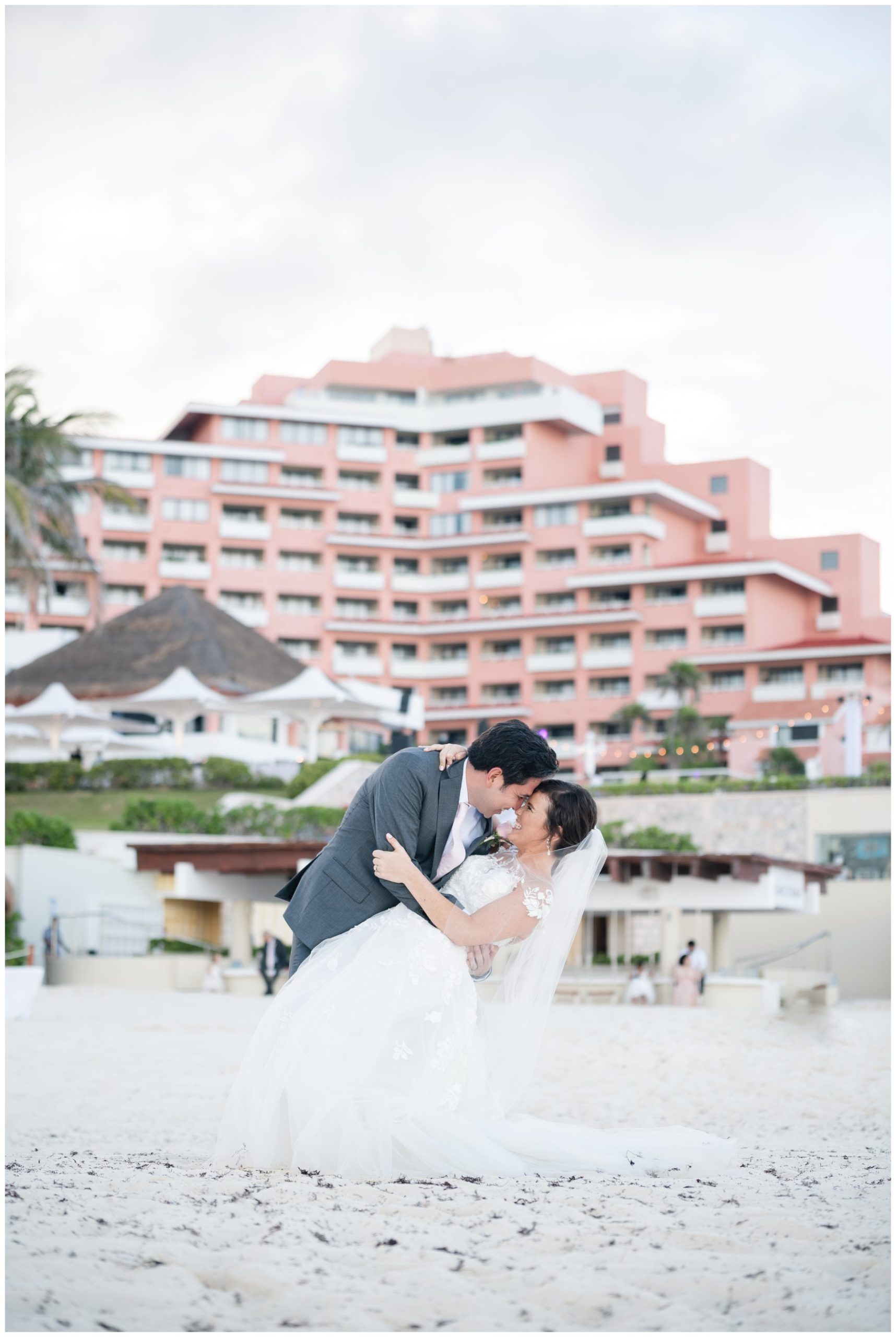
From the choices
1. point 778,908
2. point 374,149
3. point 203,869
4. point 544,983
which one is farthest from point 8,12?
point 778,908

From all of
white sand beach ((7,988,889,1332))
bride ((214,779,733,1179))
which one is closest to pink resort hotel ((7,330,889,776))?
bride ((214,779,733,1179))

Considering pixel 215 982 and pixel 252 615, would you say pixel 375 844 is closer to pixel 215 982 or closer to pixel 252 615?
pixel 215 982

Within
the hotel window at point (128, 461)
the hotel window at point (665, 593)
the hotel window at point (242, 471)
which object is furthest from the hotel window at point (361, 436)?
the hotel window at point (665, 593)

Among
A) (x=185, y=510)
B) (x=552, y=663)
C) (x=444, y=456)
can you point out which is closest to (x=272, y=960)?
(x=552, y=663)

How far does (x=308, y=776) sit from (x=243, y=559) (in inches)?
1193

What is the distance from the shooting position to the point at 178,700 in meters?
34.9

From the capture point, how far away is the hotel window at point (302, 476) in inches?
2655

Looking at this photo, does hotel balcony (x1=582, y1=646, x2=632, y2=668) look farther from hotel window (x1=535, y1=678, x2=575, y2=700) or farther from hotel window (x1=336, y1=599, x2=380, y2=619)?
hotel window (x1=336, y1=599, x2=380, y2=619)

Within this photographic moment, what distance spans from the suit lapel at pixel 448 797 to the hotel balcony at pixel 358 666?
193 ft

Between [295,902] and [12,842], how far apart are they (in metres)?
22.9

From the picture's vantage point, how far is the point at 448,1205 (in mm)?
4148

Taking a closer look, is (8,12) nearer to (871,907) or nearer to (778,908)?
(778,908)

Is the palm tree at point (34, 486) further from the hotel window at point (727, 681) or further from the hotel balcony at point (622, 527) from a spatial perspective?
the hotel window at point (727, 681)

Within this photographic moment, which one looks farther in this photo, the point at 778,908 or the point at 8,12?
the point at 778,908
